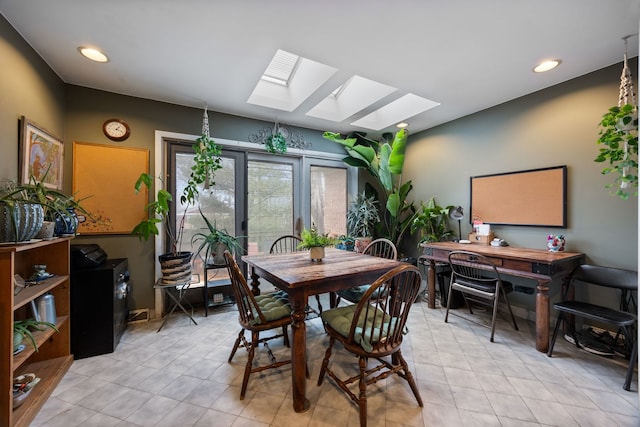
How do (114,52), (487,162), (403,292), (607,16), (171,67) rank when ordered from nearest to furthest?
(403,292)
(607,16)
(114,52)
(171,67)
(487,162)

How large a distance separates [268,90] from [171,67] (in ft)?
3.46

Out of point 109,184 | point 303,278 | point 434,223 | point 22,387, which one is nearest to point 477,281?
point 434,223

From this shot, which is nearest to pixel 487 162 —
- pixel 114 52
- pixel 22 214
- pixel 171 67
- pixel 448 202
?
pixel 448 202

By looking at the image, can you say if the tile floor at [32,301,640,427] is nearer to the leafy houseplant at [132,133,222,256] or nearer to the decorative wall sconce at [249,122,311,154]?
the leafy houseplant at [132,133,222,256]

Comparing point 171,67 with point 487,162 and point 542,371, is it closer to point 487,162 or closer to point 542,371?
point 487,162

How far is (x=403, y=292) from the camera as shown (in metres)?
1.56

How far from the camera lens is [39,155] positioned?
6.93ft

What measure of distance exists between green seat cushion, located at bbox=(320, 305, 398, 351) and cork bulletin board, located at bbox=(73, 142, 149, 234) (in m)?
2.47

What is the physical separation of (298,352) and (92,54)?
9.24 feet

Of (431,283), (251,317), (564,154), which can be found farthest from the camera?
(431,283)

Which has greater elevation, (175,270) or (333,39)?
(333,39)

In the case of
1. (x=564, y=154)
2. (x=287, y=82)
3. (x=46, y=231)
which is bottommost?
(x=46, y=231)

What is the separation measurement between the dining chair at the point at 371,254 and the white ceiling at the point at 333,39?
1.70 metres

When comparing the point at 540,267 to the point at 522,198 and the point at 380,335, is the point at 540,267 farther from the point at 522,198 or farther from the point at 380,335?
the point at 380,335
